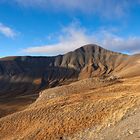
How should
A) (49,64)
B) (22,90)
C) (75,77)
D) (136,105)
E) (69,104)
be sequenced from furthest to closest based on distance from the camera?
(49,64)
(75,77)
(22,90)
(69,104)
(136,105)

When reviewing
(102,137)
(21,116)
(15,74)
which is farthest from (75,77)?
(102,137)

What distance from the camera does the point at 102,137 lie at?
23.0 metres

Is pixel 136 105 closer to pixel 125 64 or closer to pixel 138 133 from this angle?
pixel 138 133

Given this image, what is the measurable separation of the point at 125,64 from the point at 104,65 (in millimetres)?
12822

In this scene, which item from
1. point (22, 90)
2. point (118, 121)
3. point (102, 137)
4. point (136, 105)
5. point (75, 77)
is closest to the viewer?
point (102, 137)

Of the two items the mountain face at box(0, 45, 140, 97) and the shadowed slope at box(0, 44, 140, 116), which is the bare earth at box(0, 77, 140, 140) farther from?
the mountain face at box(0, 45, 140, 97)

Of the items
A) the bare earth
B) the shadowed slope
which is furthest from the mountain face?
the bare earth

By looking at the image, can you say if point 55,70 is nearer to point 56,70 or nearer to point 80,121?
point 56,70

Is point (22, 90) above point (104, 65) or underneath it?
underneath

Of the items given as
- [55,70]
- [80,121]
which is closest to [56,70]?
A: [55,70]

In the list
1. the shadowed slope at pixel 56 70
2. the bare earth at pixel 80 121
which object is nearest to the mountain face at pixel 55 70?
the shadowed slope at pixel 56 70

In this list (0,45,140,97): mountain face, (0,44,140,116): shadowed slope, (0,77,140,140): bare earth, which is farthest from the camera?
(0,45,140,97): mountain face

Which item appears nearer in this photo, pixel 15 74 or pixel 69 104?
pixel 69 104

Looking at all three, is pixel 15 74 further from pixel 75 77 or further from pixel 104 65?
pixel 104 65
